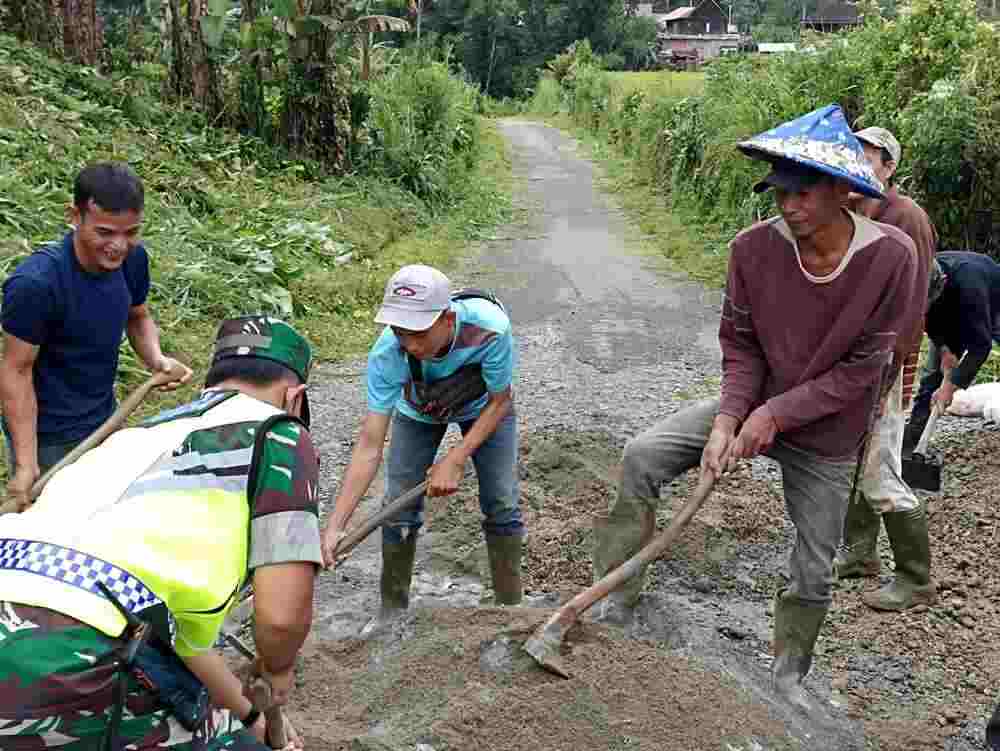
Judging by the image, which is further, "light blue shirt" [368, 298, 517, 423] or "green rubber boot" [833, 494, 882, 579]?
"green rubber boot" [833, 494, 882, 579]

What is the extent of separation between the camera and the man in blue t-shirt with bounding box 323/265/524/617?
129 inches

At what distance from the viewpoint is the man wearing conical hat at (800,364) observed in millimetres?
3158

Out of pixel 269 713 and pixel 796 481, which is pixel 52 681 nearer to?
pixel 269 713

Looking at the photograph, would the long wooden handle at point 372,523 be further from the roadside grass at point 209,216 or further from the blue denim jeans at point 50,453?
the roadside grass at point 209,216

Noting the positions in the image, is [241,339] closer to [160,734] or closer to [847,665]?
[160,734]

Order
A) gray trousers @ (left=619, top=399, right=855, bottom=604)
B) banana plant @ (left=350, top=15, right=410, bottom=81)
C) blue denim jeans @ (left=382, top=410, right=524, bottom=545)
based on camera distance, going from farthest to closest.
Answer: banana plant @ (left=350, top=15, right=410, bottom=81), blue denim jeans @ (left=382, top=410, right=524, bottom=545), gray trousers @ (left=619, top=399, right=855, bottom=604)

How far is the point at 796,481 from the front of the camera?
351cm

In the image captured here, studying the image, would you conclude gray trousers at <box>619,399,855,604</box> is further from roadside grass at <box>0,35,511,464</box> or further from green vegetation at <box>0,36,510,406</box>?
green vegetation at <box>0,36,510,406</box>

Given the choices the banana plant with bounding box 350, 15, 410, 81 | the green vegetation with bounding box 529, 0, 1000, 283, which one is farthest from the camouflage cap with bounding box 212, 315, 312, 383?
the banana plant with bounding box 350, 15, 410, 81

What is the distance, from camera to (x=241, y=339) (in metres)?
2.05

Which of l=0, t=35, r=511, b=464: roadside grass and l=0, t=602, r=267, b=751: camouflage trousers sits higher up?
l=0, t=602, r=267, b=751: camouflage trousers

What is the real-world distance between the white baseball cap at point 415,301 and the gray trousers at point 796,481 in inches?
35.6

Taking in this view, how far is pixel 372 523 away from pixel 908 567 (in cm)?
241

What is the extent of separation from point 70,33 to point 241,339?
12167 millimetres
